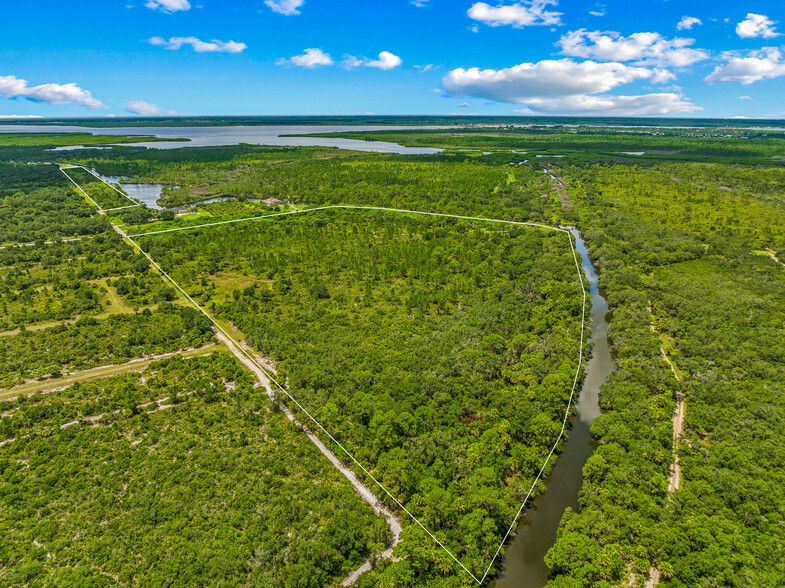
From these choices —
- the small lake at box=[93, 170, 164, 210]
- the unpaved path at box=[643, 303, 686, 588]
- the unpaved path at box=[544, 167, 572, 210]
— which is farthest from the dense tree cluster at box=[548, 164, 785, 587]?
the small lake at box=[93, 170, 164, 210]

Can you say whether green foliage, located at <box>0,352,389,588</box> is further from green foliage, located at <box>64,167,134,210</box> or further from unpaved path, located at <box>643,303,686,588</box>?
green foliage, located at <box>64,167,134,210</box>

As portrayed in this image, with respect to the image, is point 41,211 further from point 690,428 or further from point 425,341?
point 690,428

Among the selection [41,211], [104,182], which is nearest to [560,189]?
[41,211]

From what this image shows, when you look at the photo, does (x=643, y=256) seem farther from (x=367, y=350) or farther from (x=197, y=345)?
(x=197, y=345)

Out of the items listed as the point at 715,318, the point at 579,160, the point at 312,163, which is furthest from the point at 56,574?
the point at 579,160

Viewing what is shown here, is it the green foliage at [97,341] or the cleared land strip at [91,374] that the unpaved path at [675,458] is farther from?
the green foliage at [97,341]
